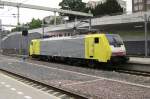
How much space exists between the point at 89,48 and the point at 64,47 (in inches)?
279

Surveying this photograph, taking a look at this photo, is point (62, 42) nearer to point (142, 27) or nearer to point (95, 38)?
point (95, 38)

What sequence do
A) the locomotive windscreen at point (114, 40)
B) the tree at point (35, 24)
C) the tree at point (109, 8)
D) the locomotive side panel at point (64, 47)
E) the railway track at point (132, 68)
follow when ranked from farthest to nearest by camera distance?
1. the tree at point (35, 24)
2. the tree at point (109, 8)
3. the locomotive side panel at point (64, 47)
4. the locomotive windscreen at point (114, 40)
5. the railway track at point (132, 68)

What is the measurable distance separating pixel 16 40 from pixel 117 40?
2468 inches

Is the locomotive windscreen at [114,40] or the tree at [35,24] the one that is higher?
the tree at [35,24]

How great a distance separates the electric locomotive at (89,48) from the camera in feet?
97.9

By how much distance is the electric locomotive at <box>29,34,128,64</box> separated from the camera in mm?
29844

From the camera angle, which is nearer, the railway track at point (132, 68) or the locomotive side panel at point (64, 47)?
the railway track at point (132, 68)

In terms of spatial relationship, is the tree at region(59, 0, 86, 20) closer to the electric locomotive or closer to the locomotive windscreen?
the electric locomotive

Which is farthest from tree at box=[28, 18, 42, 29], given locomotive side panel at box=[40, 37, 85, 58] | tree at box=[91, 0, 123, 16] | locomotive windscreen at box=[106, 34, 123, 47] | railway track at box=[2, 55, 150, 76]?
railway track at box=[2, 55, 150, 76]

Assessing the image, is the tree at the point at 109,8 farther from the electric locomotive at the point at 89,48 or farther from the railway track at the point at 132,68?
the railway track at the point at 132,68

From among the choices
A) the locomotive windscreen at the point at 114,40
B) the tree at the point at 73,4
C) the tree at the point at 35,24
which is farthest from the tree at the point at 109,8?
the locomotive windscreen at the point at 114,40

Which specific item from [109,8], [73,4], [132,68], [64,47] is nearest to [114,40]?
[132,68]

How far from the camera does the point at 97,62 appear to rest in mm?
31219

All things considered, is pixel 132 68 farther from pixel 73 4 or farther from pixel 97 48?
pixel 73 4
